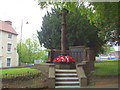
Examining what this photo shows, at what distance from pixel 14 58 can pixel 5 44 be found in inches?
172

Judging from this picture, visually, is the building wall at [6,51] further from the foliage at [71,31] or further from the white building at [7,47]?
the foliage at [71,31]

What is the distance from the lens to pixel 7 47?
28906 millimetres

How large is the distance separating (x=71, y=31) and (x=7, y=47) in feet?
59.5

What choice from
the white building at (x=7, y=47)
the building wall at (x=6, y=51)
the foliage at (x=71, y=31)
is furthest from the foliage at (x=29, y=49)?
the foliage at (x=71, y=31)

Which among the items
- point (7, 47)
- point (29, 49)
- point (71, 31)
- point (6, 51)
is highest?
point (71, 31)

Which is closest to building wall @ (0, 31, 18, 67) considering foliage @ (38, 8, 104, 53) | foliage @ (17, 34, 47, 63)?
foliage @ (17, 34, 47, 63)

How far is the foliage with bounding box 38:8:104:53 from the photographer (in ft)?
50.0

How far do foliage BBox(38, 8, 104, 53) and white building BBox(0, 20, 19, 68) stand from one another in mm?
12457

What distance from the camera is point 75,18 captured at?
51.7 feet

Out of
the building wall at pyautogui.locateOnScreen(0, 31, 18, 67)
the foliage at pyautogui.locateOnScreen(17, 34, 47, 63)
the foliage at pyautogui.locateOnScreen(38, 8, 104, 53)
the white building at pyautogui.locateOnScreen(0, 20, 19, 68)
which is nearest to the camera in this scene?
the foliage at pyautogui.locateOnScreen(38, 8, 104, 53)

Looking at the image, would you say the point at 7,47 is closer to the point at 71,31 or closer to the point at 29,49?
the point at 29,49

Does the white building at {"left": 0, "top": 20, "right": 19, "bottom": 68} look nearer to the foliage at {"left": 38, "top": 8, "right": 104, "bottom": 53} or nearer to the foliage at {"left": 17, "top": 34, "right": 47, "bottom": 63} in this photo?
the foliage at {"left": 17, "top": 34, "right": 47, "bottom": 63}

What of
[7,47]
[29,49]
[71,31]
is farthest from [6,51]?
Answer: [71,31]

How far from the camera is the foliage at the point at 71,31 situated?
50.0ft
